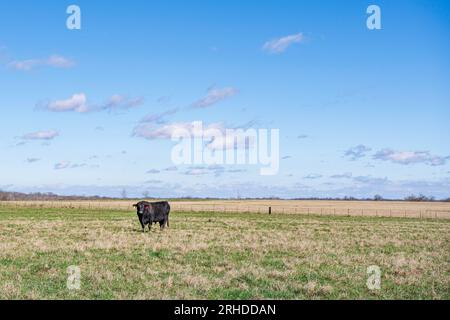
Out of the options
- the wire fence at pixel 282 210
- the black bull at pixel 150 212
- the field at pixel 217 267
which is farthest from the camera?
the wire fence at pixel 282 210

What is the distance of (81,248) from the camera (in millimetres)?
18984

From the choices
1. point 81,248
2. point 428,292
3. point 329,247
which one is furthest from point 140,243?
point 428,292

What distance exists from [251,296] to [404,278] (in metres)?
4.87

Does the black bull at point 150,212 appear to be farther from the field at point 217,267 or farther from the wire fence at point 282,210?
the wire fence at point 282,210

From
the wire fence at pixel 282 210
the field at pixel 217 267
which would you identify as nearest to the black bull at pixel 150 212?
the field at pixel 217 267

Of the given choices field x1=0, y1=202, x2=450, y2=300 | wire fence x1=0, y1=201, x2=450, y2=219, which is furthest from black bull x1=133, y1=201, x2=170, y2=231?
wire fence x1=0, y1=201, x2=450, y2=219

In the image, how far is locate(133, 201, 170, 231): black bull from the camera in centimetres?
2852

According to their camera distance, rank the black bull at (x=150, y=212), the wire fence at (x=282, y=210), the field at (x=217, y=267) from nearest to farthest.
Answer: the field at (x=217, y=267) < the black bull at (x=150, y=212) < the wire fence at (x=282, y=210)

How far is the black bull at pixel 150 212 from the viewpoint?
28516 millimetres

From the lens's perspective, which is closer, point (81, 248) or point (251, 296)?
point (251, 296)

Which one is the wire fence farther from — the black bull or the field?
the field
